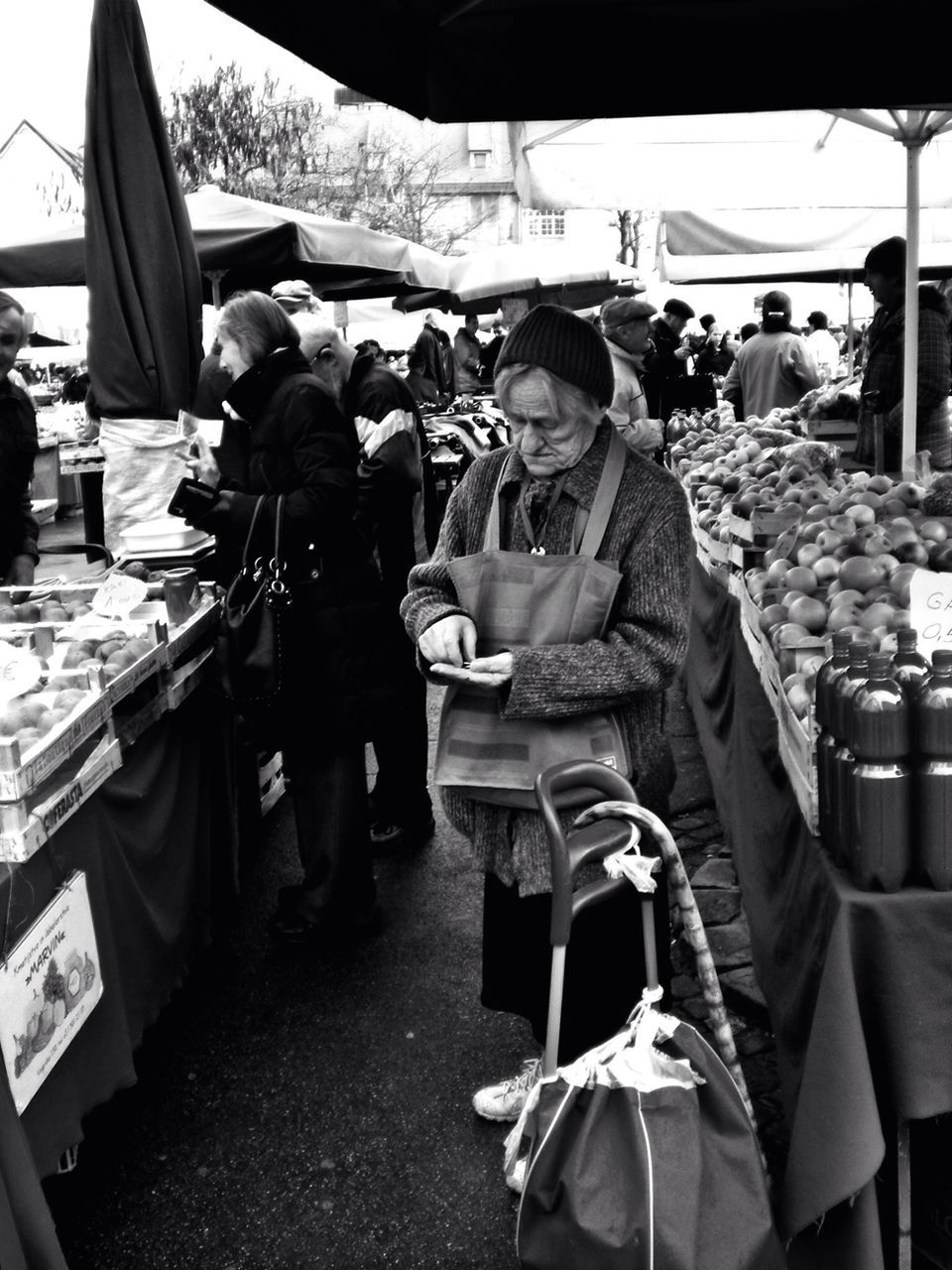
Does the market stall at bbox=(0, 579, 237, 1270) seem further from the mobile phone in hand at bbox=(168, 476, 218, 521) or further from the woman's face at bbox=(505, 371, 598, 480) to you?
the woman's face at bbox=(505, 371, 598, 480)

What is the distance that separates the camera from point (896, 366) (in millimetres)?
6500

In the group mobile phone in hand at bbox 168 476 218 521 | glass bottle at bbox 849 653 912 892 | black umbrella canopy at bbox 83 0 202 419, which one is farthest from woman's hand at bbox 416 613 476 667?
black umbrella canopy at bbox 83 0 202 419

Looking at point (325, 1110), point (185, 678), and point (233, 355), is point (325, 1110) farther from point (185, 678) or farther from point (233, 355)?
point (233, 355)

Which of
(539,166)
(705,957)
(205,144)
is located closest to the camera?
(705,957)

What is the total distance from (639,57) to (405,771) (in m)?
2.54

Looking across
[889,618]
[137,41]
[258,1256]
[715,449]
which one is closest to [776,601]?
[889,618]

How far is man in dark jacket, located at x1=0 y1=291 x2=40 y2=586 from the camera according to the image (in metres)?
4.71

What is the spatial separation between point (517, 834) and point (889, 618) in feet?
3.54

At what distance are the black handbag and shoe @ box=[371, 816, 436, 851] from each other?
1.28m

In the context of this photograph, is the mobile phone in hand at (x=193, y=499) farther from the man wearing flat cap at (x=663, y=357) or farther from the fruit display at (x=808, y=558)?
the man wearing flat cap at (x=663, y=357)

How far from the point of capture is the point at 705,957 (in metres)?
1.95

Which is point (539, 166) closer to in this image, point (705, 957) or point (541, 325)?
point (541, 325)

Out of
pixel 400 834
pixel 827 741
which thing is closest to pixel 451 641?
pixel 827 741

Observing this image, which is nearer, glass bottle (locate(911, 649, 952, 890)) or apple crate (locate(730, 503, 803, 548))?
glass bottle (locate(911, 649, 952, 890))
